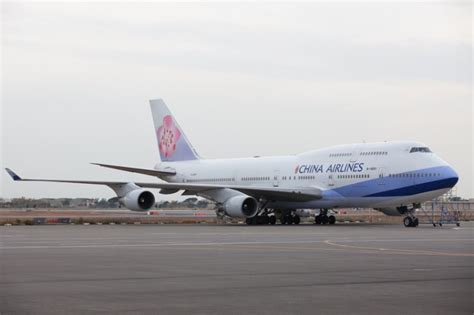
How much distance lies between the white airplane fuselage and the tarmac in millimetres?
18119

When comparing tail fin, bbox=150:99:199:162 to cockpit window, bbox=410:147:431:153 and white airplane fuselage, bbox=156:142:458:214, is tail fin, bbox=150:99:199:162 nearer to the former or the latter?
white airplane fuselage, bbox=156:142:458:214

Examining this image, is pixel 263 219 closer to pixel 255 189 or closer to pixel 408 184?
pixel 255 189

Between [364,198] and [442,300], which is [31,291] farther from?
[364,198]

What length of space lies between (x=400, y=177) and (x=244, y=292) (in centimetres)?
3060

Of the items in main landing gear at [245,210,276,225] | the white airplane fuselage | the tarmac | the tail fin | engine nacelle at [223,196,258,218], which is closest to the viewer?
the tarmac

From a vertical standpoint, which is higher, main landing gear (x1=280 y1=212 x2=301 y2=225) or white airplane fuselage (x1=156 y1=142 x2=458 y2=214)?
white airplane fuselage (x1=156 y1=142 x2=458 y2=214)

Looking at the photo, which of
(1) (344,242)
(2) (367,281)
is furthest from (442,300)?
(1) (344,242)

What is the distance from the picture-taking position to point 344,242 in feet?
85.8

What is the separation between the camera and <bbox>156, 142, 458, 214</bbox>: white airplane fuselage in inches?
1629

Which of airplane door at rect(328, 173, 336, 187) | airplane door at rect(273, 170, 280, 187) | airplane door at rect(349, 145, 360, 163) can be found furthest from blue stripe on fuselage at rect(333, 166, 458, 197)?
airplane door at rect(273, 170, 280, 187)

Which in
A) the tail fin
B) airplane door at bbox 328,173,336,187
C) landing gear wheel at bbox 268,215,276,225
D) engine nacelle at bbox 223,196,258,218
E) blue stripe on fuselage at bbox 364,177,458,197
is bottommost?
landing gear wheel at bbox 268,215,276,225

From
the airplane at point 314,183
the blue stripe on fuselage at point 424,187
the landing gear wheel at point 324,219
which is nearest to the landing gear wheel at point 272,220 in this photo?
the airplane at point 314,183

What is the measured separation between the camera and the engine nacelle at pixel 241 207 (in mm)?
45406

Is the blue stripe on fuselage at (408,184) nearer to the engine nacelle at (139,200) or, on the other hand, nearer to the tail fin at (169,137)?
the engine nacelle at (139,200)
